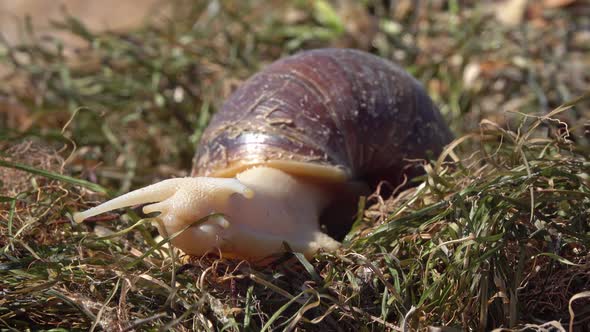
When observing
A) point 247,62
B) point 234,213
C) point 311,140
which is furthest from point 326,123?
point 247,62

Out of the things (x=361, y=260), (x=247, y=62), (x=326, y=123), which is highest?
(x=326, y=123)

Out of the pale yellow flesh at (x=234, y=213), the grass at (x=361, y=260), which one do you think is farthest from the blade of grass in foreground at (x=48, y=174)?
the pale yellow flesh at (x=234, y=213)

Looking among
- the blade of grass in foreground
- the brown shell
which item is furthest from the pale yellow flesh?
the blade of grass in foreground

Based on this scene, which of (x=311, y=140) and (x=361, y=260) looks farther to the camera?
(x=311, y=140)

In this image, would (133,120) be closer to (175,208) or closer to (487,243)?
(175,208)

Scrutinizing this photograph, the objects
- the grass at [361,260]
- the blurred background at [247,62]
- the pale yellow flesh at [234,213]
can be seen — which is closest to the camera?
the grass at [361,260]

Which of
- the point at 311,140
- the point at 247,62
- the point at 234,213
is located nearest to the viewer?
the point at 234,213

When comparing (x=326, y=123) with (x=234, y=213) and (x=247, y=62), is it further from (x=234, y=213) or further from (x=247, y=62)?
(x=247, y=62)

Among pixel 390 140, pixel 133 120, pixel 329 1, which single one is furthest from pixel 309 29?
pixel 390 140

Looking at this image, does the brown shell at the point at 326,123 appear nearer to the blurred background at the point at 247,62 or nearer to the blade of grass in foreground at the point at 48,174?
the blade of grass in foreground at the point at 48,174
